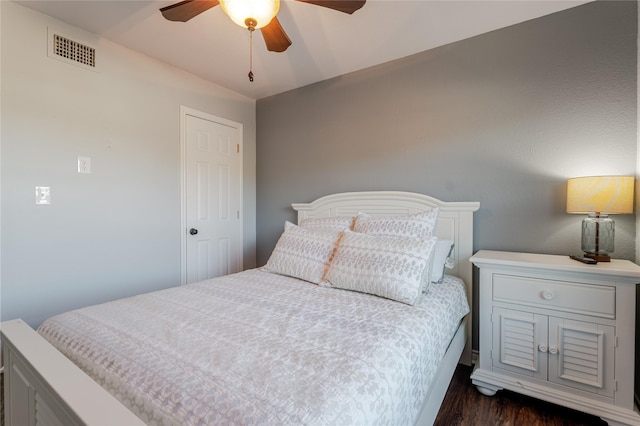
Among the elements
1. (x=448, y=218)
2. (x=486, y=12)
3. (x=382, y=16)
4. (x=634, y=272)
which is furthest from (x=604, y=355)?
(x=382, y=16)

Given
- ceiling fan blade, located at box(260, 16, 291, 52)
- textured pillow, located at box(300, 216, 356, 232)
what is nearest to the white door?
textured pillow, located at box(300, 216, 356, 232)

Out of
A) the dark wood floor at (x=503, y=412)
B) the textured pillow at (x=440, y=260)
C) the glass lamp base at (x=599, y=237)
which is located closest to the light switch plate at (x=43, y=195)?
the textured pillow at (x=440, y=260)

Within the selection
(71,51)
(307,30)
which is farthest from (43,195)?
(307,30)

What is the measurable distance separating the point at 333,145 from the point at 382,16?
1182mm

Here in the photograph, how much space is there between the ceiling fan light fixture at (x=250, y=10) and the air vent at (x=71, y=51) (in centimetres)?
150

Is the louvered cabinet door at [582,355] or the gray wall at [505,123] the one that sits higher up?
the gray wall at [505,123]

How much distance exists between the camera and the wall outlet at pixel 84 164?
2.13 metres

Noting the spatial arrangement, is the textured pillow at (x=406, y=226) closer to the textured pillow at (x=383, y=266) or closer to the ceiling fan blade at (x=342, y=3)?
the textured pillow at (x=383, y=266)

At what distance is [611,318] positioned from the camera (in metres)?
1.44

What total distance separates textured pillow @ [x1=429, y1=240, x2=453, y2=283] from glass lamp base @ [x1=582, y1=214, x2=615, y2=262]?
74cm

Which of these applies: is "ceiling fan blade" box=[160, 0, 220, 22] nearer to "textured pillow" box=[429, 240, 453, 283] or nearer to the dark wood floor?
"textured pillow" box=[429, 240, 453, 283]

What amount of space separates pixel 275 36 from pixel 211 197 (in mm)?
1794

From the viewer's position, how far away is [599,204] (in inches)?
60.7

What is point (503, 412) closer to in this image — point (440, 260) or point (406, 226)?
point (440, 260)
